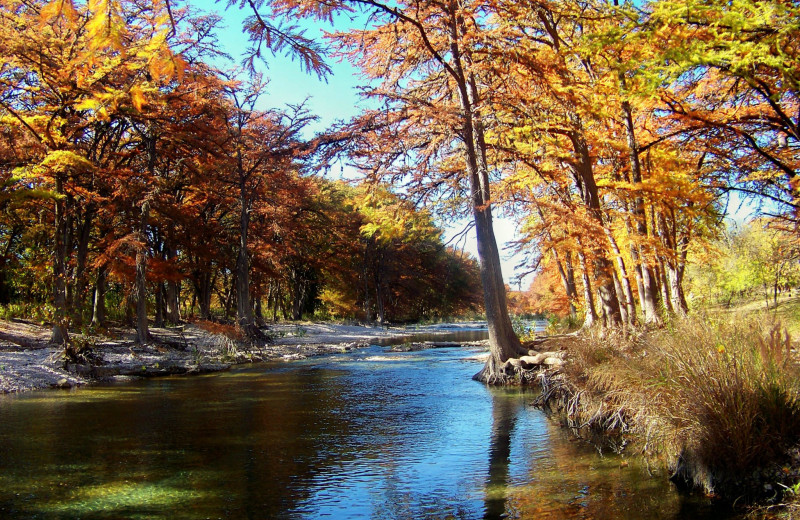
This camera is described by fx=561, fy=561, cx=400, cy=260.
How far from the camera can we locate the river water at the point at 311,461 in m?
5.23

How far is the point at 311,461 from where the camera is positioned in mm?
6887

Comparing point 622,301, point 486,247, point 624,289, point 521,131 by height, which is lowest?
point 622,301

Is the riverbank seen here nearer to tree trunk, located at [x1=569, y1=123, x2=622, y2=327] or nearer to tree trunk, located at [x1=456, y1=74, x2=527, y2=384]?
tree trunk, located at [x1=456, y1=74, x2=527, y2=384]

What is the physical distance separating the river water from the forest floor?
77.1 inches

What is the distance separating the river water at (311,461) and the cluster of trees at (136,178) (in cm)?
390

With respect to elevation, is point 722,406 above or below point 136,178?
below

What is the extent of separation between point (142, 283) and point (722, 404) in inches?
748

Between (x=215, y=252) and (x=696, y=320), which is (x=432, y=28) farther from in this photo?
(x=215, y=252)

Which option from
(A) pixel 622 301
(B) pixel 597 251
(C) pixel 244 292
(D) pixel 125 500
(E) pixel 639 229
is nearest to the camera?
(D) pixel 125 500

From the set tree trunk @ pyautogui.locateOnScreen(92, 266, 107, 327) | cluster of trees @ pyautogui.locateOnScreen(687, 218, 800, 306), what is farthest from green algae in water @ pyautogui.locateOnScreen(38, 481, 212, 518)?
cluster of trees @ pyautogui.locateOnScreen(687, 218, 800, 306)

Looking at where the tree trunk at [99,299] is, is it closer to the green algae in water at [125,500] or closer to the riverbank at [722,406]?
the green algae in water at [125,500]

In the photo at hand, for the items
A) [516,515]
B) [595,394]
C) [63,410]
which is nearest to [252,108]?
[63,410]

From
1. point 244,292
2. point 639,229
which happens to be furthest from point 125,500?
point 244,292

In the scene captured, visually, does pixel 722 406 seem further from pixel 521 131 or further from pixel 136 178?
Result: pixel 136 178
